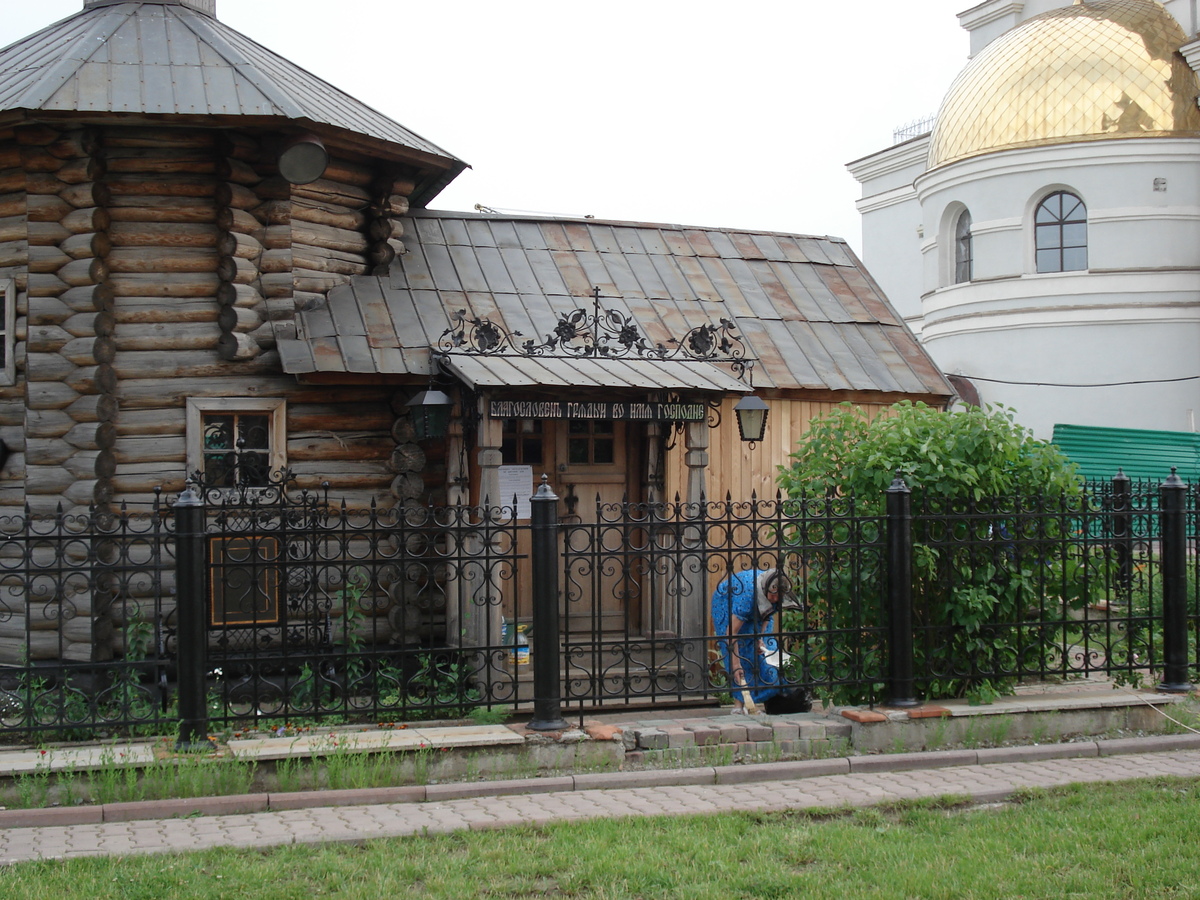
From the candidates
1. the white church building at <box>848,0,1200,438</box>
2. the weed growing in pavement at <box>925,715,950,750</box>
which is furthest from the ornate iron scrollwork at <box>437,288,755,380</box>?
the white church building at <box>848,0,1200,438</box>

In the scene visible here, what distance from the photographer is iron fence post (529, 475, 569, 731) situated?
23.4ft

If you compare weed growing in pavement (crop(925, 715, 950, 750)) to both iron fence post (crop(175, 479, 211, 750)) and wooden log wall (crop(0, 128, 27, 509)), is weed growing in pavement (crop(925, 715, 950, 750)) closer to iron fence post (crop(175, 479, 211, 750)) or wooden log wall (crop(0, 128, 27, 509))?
iron fence post (crop(175, 479, 211, 750))

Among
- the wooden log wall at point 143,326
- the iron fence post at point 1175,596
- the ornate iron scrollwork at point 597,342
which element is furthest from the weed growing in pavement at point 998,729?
Answer: the wooden log wall at point 143,326

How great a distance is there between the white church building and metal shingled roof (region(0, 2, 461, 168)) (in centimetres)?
1557

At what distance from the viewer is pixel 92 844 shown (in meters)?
5.54

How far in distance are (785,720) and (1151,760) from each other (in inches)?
89.5

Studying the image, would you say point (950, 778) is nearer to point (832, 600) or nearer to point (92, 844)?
point (832, 600)

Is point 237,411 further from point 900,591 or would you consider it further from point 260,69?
point 900,591

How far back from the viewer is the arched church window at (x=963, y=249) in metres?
24.6

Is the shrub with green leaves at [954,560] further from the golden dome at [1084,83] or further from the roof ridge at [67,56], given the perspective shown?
the golden dome at [1084,83]

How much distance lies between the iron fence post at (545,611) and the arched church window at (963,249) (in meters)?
19.5

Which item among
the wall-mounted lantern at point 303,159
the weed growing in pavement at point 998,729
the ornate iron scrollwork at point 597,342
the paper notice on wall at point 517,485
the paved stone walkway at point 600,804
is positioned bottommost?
the paved stone walkway at point 600,804

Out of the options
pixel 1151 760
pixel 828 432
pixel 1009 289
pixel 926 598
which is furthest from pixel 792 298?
pixel 1009 289

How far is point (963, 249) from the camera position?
81.6 ft
